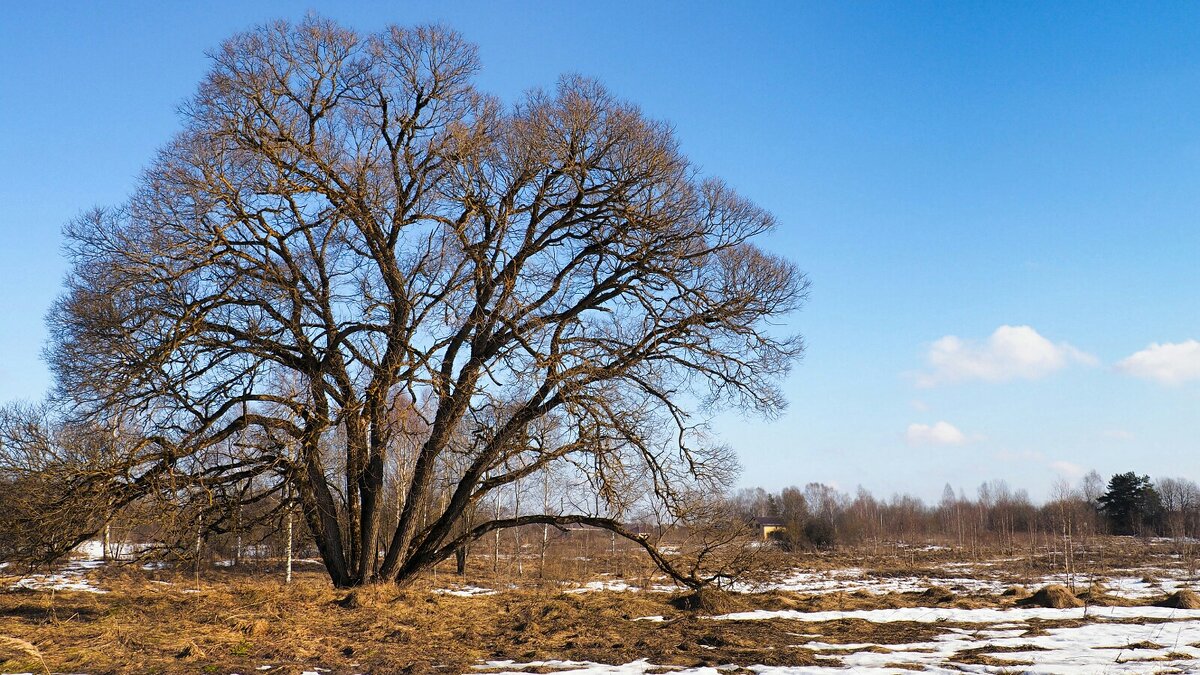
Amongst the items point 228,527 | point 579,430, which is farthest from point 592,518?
point 228,527

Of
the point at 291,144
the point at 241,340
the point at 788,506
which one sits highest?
the point at 291,144

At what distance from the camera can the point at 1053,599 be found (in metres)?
15.1

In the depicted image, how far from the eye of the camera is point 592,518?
47.9ft

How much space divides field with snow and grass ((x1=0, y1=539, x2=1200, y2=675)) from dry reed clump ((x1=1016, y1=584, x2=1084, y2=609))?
0.09 ft

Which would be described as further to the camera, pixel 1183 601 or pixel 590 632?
pixel 1183 601

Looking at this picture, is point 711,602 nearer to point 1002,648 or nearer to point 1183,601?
point 1002,648

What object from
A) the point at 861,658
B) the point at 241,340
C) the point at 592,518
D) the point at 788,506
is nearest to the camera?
the point at 861,658

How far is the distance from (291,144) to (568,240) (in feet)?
15.8

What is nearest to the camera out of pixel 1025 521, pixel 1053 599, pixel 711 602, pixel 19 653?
pixel 19 653

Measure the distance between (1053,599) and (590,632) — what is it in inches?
361

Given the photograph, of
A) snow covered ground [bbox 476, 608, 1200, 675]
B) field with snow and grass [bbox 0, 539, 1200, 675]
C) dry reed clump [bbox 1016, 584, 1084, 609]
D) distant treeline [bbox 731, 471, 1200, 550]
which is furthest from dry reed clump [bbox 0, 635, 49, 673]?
distant treeline [bbox 731, 471, 1200, 550]

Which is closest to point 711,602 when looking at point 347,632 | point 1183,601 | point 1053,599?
point 347,632

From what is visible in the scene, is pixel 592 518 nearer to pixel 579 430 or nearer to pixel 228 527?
pixel 579 430

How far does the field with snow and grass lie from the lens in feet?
28.9
